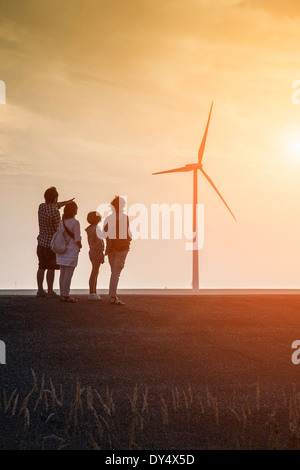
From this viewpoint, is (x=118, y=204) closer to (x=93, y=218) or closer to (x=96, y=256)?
(x=93, y=218)

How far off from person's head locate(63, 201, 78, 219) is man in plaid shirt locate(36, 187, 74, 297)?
0.91ft

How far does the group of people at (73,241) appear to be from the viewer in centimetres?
1738

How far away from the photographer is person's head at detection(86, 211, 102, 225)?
1844cm

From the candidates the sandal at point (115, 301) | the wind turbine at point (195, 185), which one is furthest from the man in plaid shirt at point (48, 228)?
the wind turbine at point (195, 185)

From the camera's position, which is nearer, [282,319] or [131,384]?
[131,384]

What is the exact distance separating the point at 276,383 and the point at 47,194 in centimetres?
759

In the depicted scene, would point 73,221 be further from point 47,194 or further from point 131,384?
point 131,384

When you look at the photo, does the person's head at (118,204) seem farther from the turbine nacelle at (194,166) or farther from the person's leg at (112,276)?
the turbine nacelle at (194,166)

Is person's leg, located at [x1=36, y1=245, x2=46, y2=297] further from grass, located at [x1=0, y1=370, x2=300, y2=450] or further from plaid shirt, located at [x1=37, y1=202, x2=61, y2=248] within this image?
grass, located at [x1=0, y1=370, x2=300, y2=450]

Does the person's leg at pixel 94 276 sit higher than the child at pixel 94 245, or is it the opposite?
the child at pixel 94 245

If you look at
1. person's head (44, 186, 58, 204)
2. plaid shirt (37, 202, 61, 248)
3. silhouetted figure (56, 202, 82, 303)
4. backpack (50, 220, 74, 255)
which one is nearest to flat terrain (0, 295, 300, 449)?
silhouetted figure (56, 202, 82, 303)
